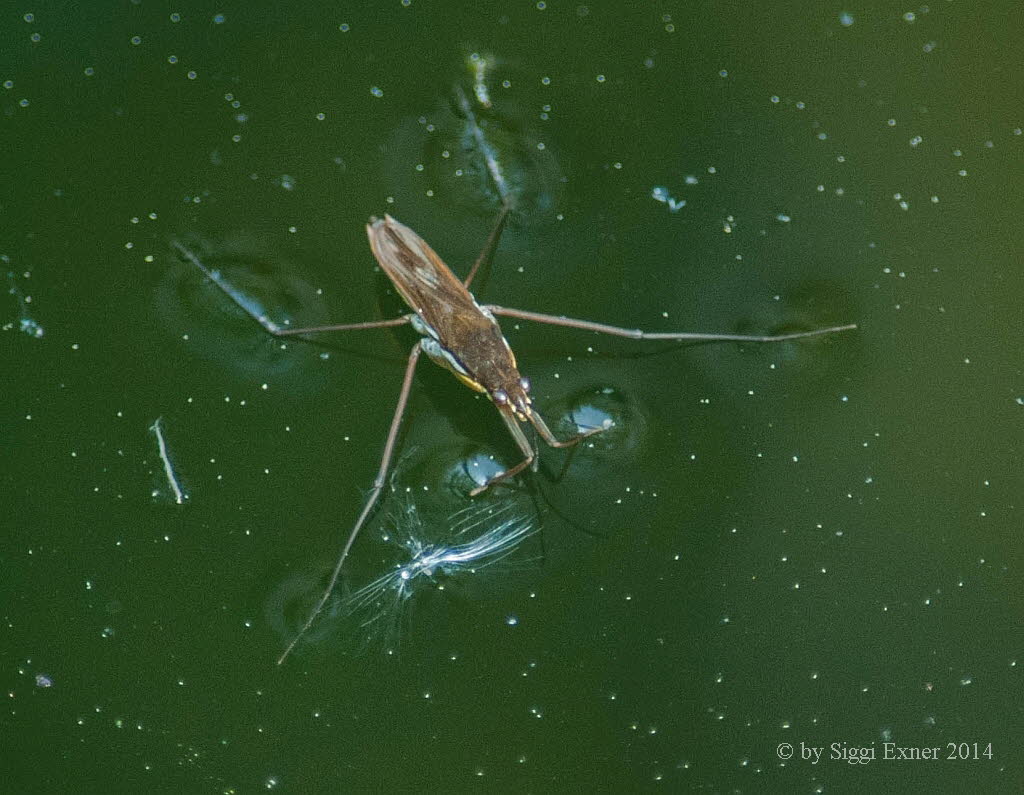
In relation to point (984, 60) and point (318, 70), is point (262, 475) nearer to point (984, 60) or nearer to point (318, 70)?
point (318, 70)

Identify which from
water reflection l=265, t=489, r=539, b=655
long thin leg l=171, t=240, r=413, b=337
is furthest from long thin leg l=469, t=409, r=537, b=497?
long thin leg l=171, t=240, r=413, b=337

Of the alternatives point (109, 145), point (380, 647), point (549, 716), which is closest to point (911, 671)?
point (549, 716)

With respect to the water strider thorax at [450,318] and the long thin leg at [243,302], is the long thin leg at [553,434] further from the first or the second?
the long thin leg at [243,302]

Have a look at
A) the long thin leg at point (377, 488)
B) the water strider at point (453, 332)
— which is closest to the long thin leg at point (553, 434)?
the water strider at point (453, 332)

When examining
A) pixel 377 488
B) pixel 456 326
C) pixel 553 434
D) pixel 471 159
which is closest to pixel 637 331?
pixel 553 434

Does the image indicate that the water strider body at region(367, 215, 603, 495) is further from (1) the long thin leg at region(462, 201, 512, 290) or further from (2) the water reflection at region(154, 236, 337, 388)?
(2) the water reflection at region(154, 236, 337, 388)

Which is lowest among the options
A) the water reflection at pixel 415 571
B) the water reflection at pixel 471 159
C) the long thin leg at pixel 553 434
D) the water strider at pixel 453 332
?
the water reflection at pixel 415 571

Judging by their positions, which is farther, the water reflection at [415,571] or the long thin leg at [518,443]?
the water reflection at [415,571]
